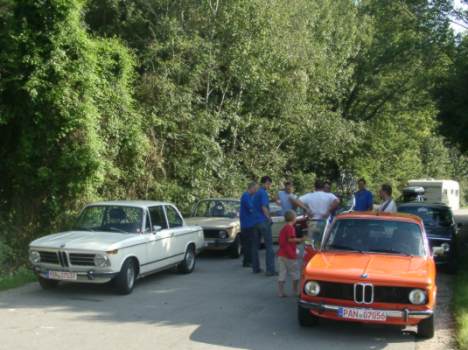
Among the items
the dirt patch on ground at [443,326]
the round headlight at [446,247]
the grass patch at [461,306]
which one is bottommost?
the dirt patch on ground at [443,326]

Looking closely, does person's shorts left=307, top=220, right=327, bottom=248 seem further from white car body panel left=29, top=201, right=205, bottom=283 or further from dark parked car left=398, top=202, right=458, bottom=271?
dark parked car left=398, top=202, right=458, bottom=271

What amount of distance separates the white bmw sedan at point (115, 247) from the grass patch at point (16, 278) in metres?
0.80

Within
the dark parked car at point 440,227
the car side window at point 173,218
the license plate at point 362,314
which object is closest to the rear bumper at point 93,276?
the car side window at point 173,218

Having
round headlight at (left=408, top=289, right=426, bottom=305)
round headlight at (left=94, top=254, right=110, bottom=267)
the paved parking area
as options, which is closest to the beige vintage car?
the paved parking area

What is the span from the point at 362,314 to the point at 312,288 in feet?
2.41

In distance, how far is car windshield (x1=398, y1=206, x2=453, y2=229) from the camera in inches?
613

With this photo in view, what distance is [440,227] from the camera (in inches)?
601

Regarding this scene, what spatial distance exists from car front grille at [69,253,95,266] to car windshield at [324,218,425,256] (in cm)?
394

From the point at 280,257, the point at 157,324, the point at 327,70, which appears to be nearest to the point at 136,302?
the point at 157,324

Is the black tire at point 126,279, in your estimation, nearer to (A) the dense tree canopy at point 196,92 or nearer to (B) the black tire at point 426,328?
(A) the dense tree canopy at point 196,92

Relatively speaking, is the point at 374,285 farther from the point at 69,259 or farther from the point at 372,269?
the point at 69,259

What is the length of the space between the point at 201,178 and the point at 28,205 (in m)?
6.63

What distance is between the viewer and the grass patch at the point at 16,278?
11.2 metres

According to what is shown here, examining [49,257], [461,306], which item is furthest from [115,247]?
[461,306]
